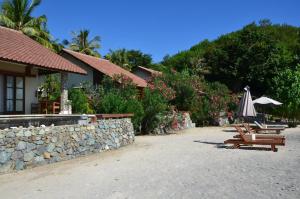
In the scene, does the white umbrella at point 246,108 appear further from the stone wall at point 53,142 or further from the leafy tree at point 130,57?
the leafy tree at point 130,57

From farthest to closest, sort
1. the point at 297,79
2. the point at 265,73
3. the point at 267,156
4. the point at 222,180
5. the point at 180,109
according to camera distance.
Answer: the point at 265,73, the point at 297,79, the point at 180,109, the point at 267,156, the point at 222,180

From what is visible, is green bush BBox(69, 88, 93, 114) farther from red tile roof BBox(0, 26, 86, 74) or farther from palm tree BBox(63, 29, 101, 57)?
palm tree BBox(63, 29, 101, 57)

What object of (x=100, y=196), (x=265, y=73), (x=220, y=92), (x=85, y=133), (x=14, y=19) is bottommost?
(x=100, y=196)

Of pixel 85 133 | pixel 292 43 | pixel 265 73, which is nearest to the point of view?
pixel 85 133

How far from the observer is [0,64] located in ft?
52.8

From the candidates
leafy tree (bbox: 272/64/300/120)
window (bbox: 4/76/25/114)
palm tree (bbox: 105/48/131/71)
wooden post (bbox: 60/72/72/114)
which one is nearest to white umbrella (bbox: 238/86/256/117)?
wooden post (bbox: 60/72/72/114)

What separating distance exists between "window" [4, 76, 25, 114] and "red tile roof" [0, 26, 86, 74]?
1.44 meters

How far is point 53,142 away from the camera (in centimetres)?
1299

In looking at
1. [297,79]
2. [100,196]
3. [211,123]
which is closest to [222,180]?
[100,196]

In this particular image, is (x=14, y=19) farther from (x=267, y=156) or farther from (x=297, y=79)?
(x=267, y=156)

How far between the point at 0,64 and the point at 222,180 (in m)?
11.3

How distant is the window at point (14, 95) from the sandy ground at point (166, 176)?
16.4 feet

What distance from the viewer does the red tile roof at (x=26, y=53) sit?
1474 centimetres

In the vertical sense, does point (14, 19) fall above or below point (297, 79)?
above
